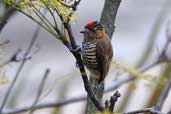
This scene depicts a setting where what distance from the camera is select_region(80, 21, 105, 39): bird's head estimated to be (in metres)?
1.96

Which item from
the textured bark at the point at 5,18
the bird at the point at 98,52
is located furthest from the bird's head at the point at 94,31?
the textured bark at the point at 5,18

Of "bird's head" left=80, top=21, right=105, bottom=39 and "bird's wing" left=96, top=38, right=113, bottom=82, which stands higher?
"bird's head" left=80, top=21, right=105, bottom=39

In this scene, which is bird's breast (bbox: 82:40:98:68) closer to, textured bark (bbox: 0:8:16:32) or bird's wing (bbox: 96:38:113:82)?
bird's wing (bbox: 96:38:113:82)

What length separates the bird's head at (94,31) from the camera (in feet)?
6.44

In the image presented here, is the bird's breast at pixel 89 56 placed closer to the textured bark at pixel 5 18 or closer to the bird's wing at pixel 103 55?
the bird's wing at pixel 103 55

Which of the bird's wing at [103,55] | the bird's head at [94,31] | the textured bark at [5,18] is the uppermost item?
the textured bark at [5,18]

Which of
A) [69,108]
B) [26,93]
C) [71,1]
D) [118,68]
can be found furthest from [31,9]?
[69,108]

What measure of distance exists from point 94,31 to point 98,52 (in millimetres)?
82

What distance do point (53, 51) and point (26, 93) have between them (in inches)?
58.5

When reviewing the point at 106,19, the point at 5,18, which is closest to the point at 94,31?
the point at 106,19

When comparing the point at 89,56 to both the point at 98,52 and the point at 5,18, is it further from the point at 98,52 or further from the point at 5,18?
the point at 5,18

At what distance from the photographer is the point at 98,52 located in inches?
75.5

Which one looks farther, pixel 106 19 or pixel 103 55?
pixel 106 19

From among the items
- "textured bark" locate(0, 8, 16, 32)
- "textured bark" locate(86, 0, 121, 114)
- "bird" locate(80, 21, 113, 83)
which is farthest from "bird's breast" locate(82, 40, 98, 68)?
"textured bark" locate(0, 8, 16, 32)
